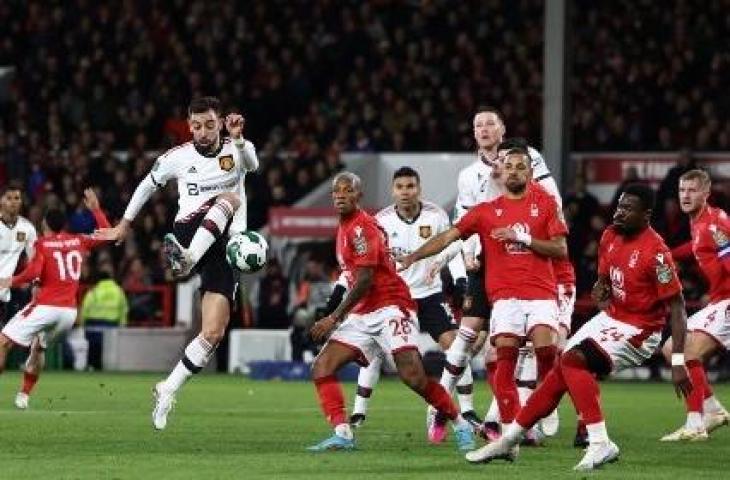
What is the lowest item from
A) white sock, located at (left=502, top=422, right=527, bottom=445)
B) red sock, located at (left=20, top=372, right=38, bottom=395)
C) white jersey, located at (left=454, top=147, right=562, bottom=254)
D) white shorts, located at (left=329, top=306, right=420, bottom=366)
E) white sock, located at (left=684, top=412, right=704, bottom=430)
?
red sock, located at (left=20, top=372, right=38, bottom=395)

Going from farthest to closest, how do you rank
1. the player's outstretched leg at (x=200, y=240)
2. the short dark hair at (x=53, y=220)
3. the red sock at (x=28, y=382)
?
the short dark hair at (x=53, y=220) < the red sock at (x=28, y=382) < the player's outstretched leg at (x=200, y=240)

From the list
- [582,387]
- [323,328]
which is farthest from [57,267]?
[582,387]

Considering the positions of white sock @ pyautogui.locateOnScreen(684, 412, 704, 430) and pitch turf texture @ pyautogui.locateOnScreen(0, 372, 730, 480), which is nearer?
pitch turf texture @ pyautogui.locateOnScreen(0, 372, 730, 480)

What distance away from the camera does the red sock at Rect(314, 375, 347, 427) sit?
45.4ft

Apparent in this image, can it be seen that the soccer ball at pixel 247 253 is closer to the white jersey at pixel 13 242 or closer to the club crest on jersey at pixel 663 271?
the club crest on jersey at pixel 663 271

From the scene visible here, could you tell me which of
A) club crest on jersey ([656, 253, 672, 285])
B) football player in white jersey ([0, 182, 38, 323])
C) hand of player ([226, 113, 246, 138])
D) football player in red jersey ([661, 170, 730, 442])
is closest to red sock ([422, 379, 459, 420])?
club crest on jersey ([656, 253, 672, 285])

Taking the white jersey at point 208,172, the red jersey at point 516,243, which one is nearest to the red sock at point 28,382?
the white jersey at point 208,172

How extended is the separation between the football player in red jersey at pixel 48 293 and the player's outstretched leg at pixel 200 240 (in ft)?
14.9

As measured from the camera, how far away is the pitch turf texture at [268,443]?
12.2 meters

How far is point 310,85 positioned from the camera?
35.4 metres

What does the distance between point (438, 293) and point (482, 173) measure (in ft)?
4.34

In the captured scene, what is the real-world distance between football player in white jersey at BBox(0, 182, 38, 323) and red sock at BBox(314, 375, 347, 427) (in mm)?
7860

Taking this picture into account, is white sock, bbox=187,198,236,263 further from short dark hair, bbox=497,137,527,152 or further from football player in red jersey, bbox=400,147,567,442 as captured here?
football player in red jersey, bbox=400,147,567,442

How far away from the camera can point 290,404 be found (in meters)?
20.8
